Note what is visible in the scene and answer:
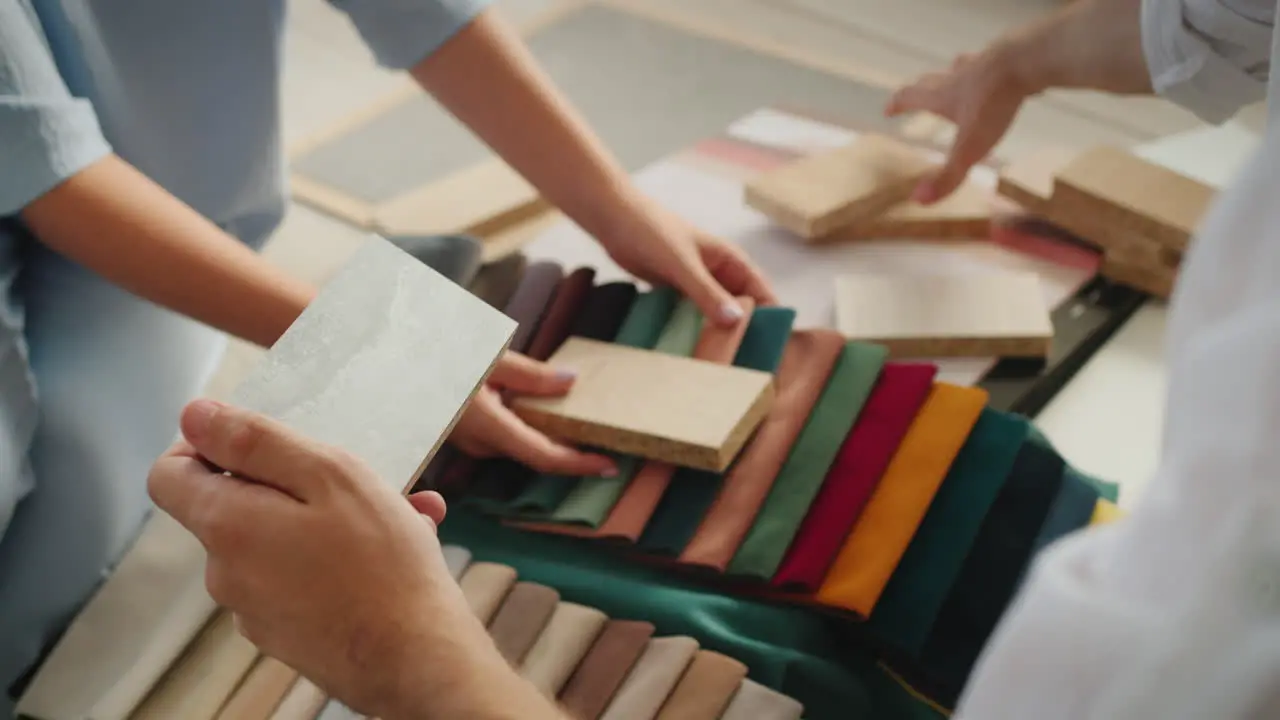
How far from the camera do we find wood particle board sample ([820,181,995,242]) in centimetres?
116

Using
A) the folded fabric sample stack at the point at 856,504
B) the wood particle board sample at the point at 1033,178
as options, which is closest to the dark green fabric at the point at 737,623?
the folded fabric sample stack at the point at 856,504

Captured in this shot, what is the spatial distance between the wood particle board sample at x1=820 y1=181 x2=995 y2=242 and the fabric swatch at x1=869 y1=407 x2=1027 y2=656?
0.39 metres

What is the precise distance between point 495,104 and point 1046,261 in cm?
60

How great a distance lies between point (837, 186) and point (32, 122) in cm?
75

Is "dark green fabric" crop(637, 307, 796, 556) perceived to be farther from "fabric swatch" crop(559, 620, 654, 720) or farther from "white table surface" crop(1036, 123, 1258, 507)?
"white table surface" crop(1036, 123, 1258, 507)

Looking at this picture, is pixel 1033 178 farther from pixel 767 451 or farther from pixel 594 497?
pixel 594 497

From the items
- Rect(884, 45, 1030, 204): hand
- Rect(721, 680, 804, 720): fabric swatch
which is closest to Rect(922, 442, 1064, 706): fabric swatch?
Rect(721, 680, 804, 720): fabric swatch

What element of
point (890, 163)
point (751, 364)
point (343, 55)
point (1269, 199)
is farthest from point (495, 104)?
point (343, 55)

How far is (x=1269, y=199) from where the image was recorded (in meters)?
0.33

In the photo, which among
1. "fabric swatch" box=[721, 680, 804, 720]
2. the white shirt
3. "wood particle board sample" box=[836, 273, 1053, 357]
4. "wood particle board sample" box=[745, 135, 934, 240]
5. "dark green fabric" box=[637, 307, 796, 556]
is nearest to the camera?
the white shirt

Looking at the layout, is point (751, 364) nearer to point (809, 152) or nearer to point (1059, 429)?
point (1059, 429)

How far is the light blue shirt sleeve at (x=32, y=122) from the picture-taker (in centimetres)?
72

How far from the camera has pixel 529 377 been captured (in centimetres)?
83

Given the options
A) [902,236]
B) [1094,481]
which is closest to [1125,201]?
[902,236]
